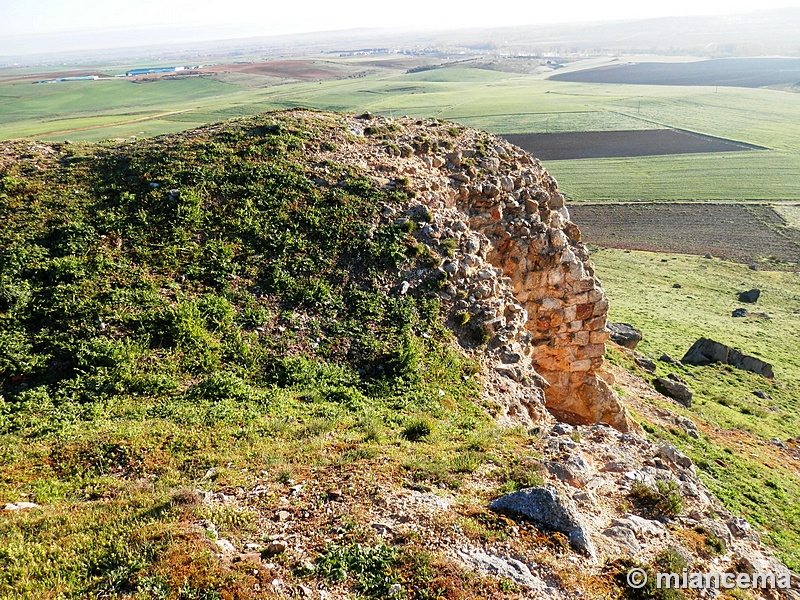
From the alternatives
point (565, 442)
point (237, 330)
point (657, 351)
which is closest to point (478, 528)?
point (565, 442)

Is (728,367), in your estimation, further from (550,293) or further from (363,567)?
(363,567)

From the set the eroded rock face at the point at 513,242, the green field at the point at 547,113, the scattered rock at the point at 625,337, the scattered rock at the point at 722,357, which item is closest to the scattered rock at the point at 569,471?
the eroded rock face at the point at 513,242

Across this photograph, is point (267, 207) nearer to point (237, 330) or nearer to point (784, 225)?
point (237, 330)

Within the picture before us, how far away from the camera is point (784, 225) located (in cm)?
7388

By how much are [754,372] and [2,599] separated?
38213 millimetres

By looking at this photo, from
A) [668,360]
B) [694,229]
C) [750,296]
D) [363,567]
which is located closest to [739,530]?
[363,567]

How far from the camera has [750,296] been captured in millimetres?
51062

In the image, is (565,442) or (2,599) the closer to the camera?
(2,599)

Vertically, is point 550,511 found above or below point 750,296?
above

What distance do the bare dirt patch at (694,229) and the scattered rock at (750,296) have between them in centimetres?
1477

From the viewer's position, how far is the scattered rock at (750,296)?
50709 mm

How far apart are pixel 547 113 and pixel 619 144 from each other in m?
33.7

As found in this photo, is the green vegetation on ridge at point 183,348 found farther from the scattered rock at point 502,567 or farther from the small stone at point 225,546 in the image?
the scattered rock at point 502,567

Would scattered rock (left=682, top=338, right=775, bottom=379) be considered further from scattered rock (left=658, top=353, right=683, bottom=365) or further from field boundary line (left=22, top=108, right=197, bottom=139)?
field boundary line (left=22, top=108, right=197, bottom=139)
